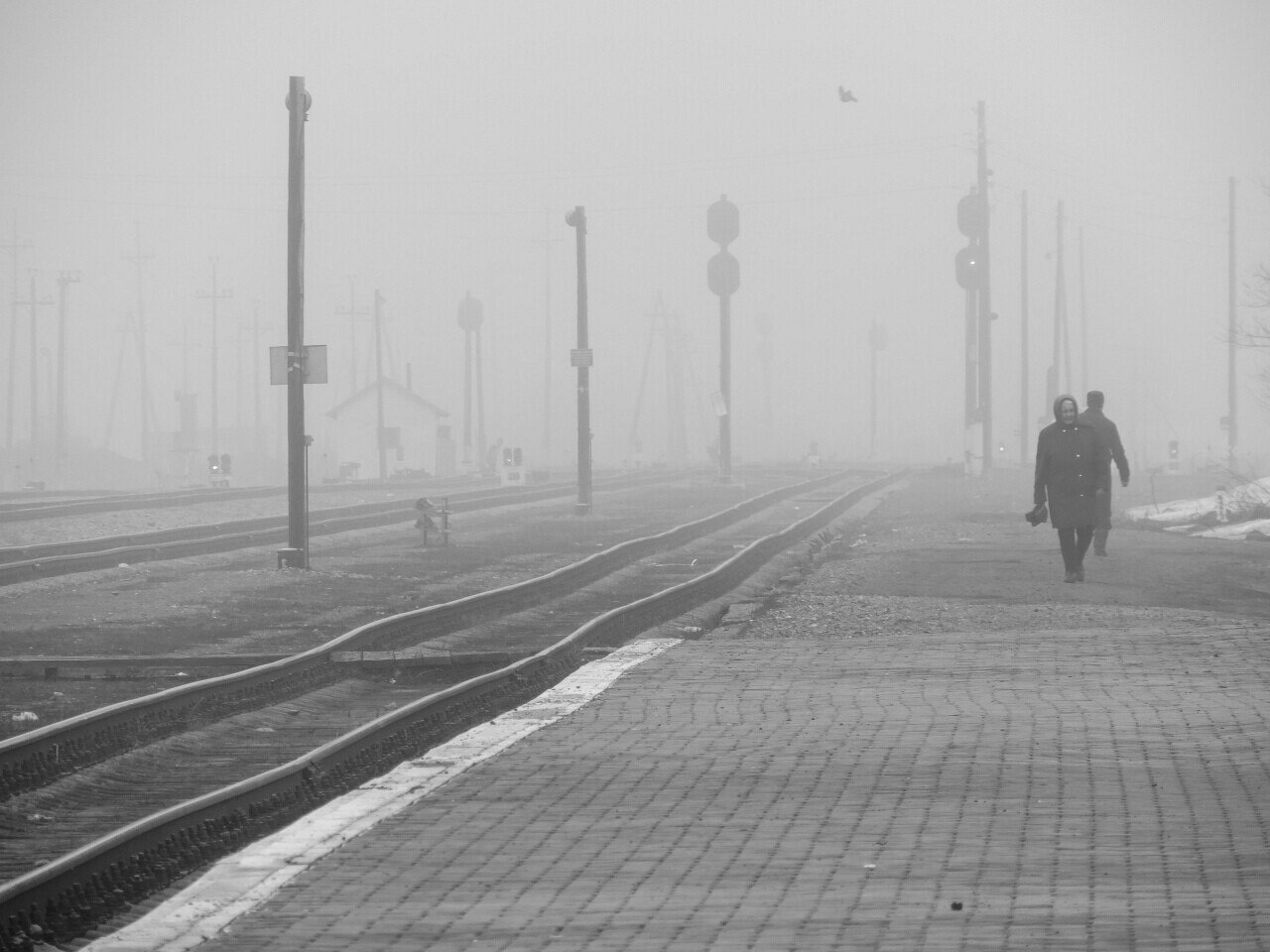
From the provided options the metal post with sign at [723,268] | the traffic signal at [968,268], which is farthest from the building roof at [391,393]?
the traffic signal at [968,268]

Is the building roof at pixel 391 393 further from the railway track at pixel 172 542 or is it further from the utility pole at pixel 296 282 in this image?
the utility pole at pixel 296 282

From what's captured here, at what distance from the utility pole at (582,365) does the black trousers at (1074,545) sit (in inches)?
706

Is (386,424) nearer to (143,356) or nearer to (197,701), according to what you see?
(143,356)

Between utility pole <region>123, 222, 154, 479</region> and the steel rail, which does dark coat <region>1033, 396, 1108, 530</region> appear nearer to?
the steel rail

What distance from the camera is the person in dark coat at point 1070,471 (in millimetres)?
17453

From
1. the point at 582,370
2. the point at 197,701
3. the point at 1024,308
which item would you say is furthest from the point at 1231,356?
the point at 197,701

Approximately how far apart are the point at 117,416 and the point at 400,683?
158 metres

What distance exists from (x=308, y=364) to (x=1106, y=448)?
969cm

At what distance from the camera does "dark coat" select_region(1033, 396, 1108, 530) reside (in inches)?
687

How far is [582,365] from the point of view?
36.6 meters

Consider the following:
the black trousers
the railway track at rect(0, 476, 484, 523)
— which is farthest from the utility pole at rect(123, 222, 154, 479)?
the black trousers

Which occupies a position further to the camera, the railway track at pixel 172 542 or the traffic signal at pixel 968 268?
A: the traffic signal at pixel 968 268

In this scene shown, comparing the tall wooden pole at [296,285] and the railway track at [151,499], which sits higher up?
the tall wooden pole at [296,285]

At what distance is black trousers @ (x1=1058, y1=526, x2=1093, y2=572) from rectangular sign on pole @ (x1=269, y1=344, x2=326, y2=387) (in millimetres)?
8966
